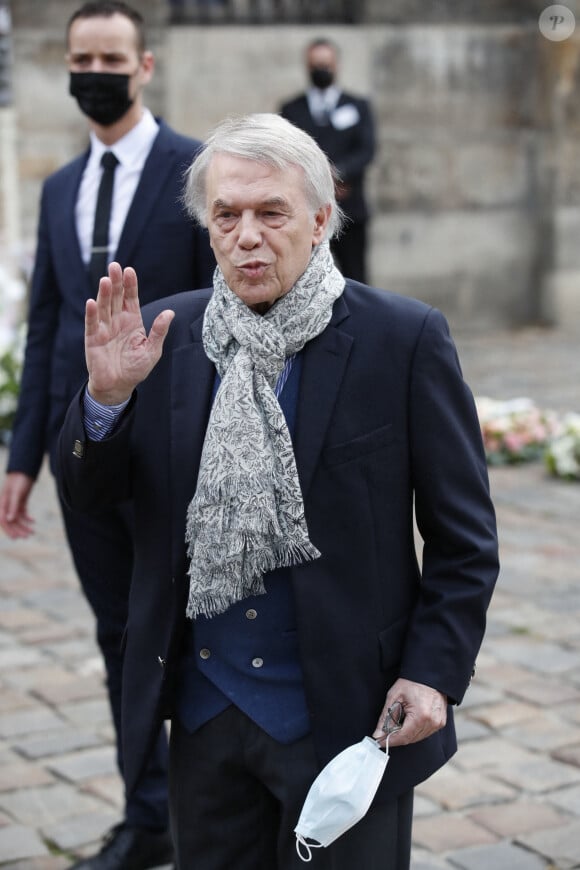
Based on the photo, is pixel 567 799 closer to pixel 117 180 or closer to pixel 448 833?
pixel 448 833

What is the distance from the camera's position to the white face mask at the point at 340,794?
241 centimetres

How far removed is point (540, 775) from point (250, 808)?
74.3 inches

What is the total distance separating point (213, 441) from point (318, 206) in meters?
0.45

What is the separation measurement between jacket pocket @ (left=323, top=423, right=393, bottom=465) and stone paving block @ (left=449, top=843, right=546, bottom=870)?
5.45ft

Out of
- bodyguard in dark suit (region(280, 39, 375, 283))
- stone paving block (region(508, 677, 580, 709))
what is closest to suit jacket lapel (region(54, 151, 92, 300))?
stone paving block (region(508, 677, 580, 709))

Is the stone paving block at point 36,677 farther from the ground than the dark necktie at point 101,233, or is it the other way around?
the dark necktie at point 101,233

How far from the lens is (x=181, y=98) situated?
12.3 m

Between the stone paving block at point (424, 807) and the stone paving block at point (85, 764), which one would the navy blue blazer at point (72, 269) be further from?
the stone paving block at point (424, 807)

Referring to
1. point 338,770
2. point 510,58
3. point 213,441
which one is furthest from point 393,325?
point 510,58

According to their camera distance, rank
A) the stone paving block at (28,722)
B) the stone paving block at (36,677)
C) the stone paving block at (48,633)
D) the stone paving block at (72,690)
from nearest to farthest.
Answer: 1. the stone paving block at (28,722)
2. the stone paving block at (72,690)
3. the stone paving block at (36,677)
4. the stone paving block at (48,633)

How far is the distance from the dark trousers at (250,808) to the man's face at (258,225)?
761 mm

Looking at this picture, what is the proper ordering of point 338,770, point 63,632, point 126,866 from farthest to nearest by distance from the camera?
point 63,632
point 126,866
point 338,770

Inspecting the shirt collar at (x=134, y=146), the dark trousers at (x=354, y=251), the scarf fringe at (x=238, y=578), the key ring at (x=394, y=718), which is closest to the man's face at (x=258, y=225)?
the scarf fringe at (x=238, y=578)

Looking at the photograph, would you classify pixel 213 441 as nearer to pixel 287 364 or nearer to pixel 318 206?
pixel 287 364
